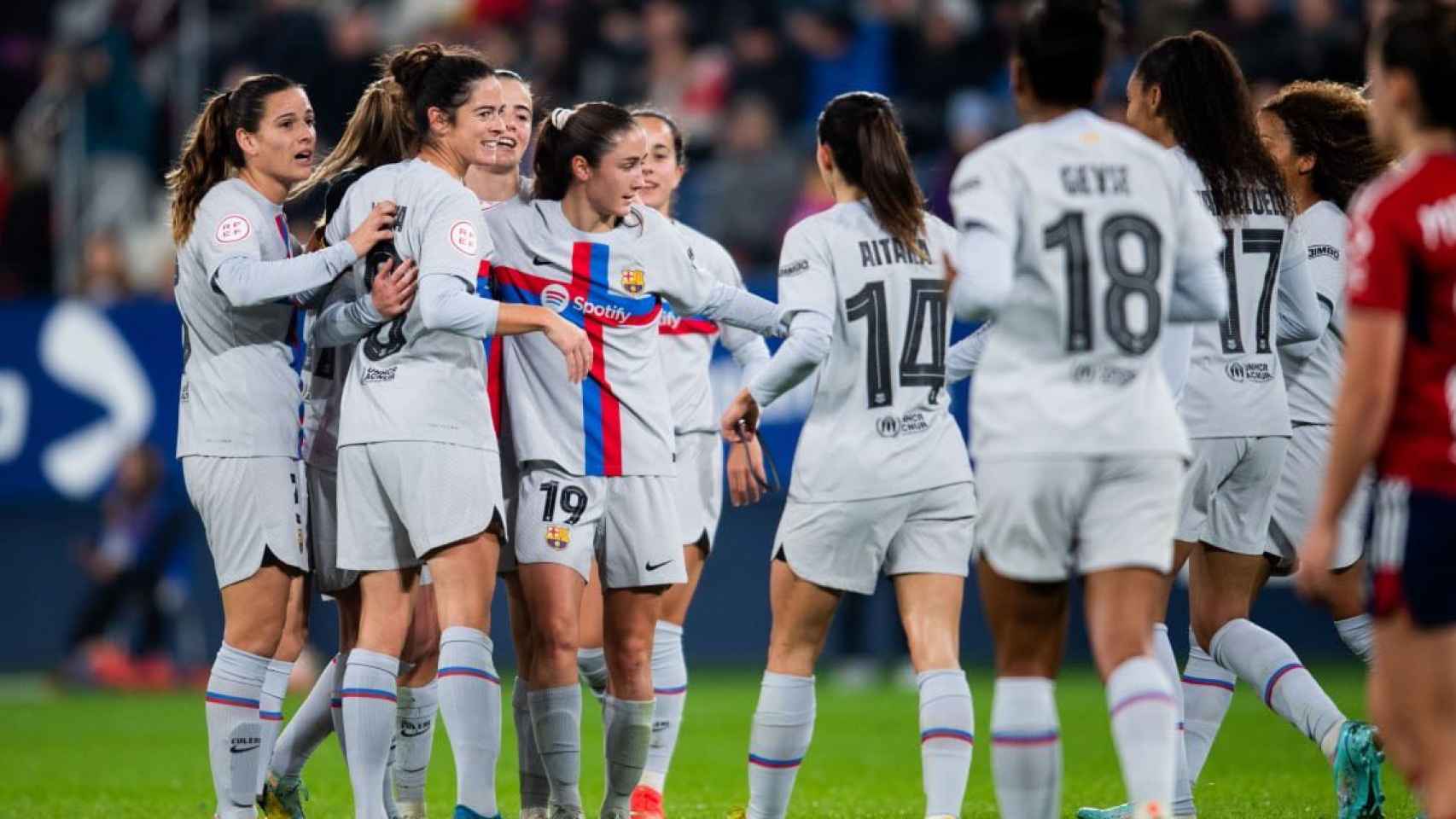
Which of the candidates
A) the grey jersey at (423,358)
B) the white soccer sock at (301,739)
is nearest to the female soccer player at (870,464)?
the grey jersey at (423,358)

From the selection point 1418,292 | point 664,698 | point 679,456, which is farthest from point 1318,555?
point 679,456

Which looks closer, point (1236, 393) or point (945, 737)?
point (945, 737)

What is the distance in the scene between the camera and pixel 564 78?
52.3 feet

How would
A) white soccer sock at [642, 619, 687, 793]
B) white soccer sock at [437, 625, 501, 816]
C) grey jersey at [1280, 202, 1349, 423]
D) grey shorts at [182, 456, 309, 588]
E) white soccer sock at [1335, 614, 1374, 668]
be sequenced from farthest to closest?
white soccer sock at [642, 619, 687, 793] < white soccer sock at [1335, 614, 1374, 668] < grey jersey at [1280, 202, 1349, 423] < grey shorts at [182, 456, 309, 588] < white soccer sock at [437, 625, 501, 816]

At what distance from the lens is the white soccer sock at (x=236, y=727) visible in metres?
6.13

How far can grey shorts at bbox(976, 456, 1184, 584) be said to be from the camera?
4.51 meters

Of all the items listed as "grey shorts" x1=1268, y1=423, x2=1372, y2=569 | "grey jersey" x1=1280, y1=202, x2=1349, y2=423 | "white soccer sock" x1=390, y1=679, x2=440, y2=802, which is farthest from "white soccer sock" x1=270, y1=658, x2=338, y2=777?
"grey jersey" x1=1280, y1=202, x2=1349, y2=423

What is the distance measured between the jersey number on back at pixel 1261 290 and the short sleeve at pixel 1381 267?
2227 mm

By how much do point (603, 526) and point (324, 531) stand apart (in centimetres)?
96

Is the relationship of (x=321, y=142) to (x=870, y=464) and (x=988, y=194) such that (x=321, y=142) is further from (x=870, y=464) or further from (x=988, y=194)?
(x=988, y=194)

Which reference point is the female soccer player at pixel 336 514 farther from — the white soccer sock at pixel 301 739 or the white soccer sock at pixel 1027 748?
the white soccer sock at pixel 1027 748

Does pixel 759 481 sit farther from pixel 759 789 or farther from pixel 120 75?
pixel 120 75

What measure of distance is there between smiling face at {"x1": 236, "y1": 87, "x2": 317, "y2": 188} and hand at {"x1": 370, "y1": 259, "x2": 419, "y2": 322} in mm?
850

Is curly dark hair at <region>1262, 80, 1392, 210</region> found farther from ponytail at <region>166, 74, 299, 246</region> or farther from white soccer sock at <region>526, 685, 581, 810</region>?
ponytail at <region>166, 74, 299, 246</region>
